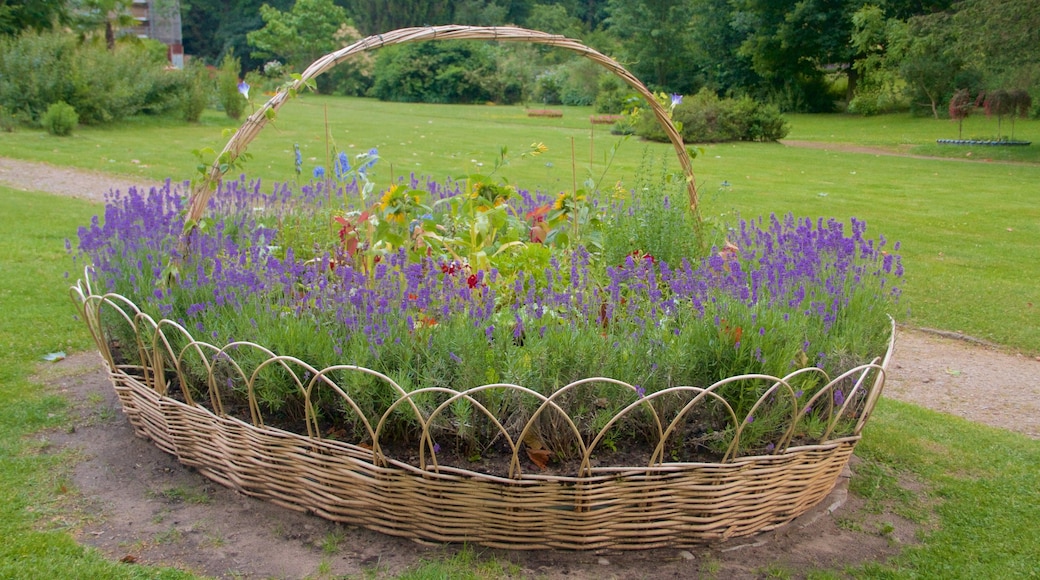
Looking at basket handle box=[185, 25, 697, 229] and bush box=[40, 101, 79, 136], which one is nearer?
basket handle box=[185, 25, 697, 229]

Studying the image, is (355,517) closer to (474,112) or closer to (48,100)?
(48,100)

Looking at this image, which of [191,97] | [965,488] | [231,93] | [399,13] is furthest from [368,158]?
[399,13]

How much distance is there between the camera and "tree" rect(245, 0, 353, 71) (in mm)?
47875

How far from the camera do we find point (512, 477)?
2617 millimetres

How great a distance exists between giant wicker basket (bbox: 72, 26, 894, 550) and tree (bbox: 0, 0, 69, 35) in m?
22.1

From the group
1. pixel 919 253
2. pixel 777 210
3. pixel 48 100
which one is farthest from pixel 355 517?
pixel 48 100

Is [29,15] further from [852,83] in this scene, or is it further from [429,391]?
[852,83]

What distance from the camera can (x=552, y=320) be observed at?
3.09 meters

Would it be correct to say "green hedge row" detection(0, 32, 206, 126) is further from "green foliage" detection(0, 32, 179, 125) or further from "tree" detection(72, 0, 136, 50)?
"tree" detection(72, 0, 136, 50)

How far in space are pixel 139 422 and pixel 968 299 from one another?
18.9ft

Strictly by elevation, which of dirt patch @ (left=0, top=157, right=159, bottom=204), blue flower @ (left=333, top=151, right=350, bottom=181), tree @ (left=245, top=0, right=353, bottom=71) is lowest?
dirt patch @ (left=0, top=157, right=159, bottom=204)

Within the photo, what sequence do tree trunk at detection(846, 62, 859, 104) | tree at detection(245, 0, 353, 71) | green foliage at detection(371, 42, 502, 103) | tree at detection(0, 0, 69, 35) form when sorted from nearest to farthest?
tree at detection(0, 0, 69, 35) < tree trunk at detection(846, 62, 859, 104) < green foliage at detection(371, 42, 502, 103) < tree at detection(245, 0, 353, 71)

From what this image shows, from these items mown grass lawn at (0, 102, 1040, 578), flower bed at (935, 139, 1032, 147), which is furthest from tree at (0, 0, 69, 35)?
flower bed at (935, 139, 1032, 147)

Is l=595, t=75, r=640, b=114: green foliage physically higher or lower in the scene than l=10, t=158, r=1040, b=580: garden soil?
higher
